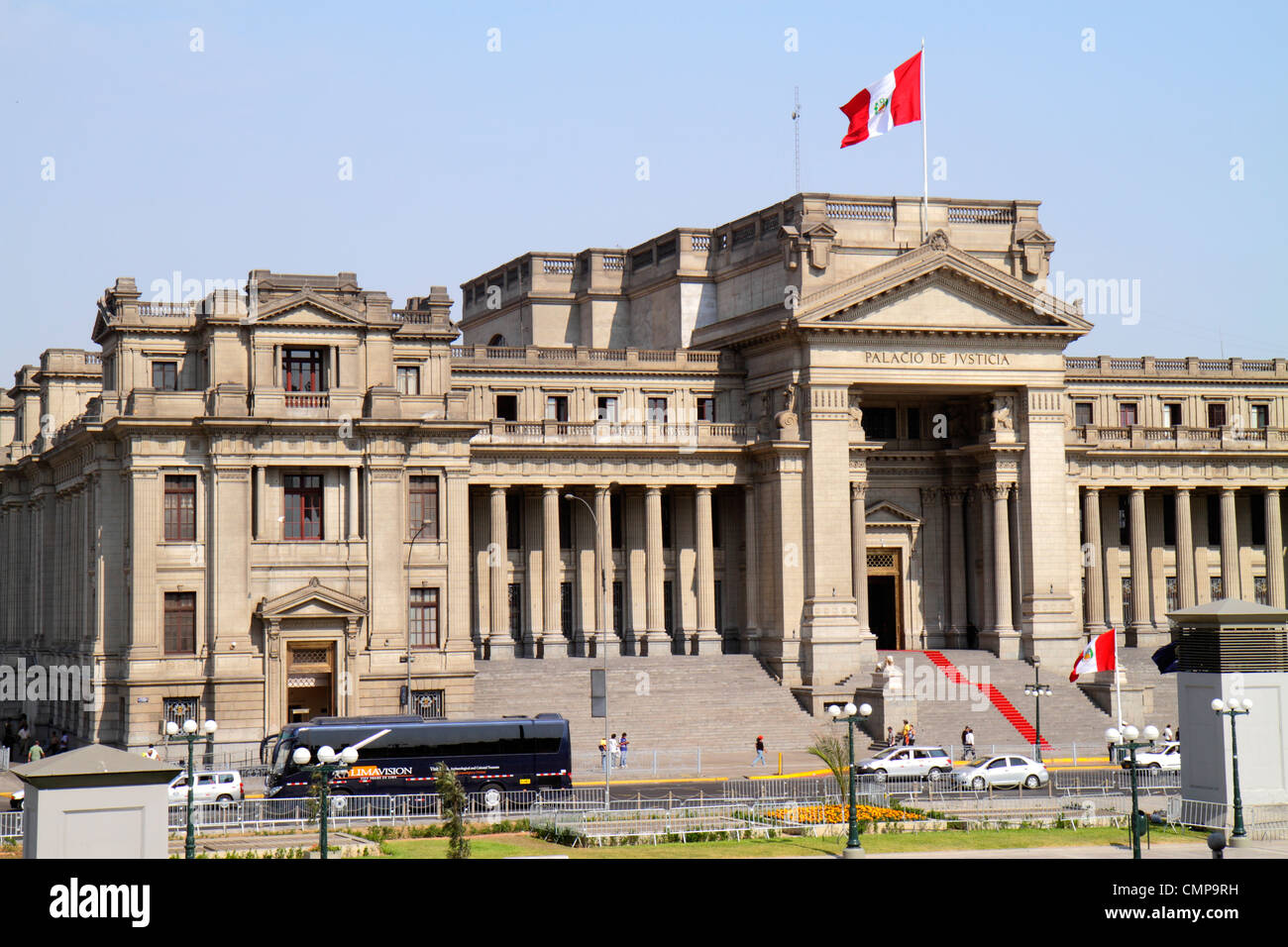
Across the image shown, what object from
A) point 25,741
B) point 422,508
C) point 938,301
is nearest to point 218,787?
point 422,508

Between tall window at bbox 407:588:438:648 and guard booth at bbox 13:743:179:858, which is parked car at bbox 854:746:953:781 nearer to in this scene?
tall window at bbox 407:588:438:648

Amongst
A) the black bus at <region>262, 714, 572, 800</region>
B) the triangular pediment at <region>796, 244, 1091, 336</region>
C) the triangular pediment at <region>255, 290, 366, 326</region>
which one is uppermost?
the triangular pediment at <region>796, 244, 1091, 336</region>

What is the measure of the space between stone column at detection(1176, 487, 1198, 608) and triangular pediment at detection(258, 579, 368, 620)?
152 feet

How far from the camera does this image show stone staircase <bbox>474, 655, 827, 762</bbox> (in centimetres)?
7175

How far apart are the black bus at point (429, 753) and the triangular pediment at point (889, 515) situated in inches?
1281

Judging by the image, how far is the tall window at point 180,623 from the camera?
2692 inches

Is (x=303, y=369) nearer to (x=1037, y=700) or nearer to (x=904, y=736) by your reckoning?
(x=904, y=736)

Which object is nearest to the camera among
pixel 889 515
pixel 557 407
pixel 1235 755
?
pixel 1235 755

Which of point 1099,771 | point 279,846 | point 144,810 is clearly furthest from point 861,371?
point 144,810

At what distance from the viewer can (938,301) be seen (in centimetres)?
8050

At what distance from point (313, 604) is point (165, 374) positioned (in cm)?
1181

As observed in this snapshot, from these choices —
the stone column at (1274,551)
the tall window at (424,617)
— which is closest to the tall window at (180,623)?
the tall window at (424,617)

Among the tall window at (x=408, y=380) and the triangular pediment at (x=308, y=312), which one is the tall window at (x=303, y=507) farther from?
the tall window at (x=408, y=380)

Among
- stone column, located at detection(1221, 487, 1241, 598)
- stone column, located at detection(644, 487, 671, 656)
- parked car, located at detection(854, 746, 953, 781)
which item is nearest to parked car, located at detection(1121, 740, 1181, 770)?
parked car, located at detection(854, 746, 953, 781)
